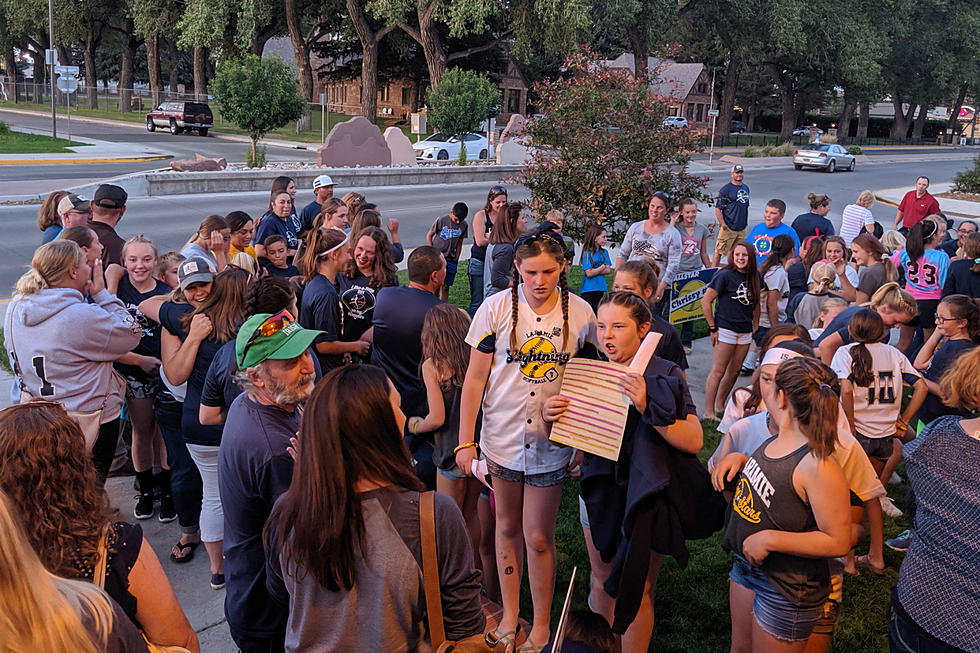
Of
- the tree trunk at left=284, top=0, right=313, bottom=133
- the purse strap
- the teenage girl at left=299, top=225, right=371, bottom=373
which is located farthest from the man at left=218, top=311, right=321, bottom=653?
the tree trunk at left=284, top=0, right=313, bottom=133

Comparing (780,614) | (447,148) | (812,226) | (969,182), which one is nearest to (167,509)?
(780,614)

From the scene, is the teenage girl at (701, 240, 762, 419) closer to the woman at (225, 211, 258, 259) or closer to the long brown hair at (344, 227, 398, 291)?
the long brown hair at (344, 227, 398, 291)

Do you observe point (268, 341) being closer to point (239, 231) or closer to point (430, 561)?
point (430, 561)

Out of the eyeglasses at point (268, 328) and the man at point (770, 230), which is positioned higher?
the man at point (770, 230)

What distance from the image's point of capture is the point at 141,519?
5.63 m

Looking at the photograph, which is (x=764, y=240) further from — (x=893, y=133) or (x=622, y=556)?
(x=893, y=133)

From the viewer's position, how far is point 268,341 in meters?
3.22

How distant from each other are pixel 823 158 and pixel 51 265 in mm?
40420

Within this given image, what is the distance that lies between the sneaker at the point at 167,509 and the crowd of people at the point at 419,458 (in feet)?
0.12

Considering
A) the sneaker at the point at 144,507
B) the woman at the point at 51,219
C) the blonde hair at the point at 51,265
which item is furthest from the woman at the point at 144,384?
the woman at the point at 51,219

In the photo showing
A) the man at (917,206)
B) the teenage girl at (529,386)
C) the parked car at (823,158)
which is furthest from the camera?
the parked car at (823,158)

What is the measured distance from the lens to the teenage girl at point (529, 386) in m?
4.04

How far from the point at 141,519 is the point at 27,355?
166cm

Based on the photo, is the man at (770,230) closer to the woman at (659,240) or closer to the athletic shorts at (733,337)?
the woman at (659,240)
